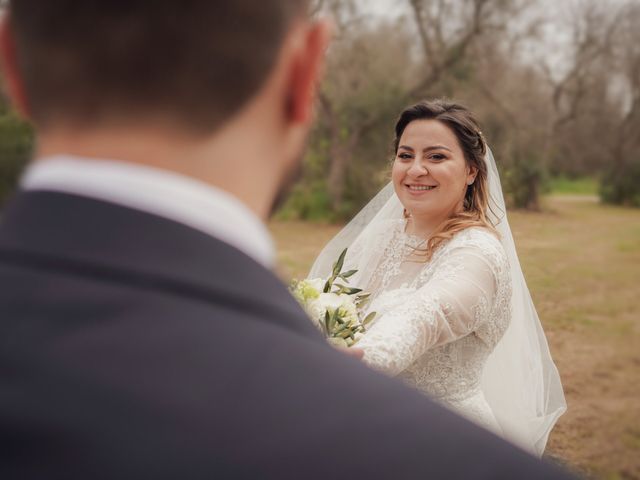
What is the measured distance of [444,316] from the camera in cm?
257

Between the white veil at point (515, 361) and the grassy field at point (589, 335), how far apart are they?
958 millimetres

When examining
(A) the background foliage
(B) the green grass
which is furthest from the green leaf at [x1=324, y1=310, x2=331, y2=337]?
(B) the green grass

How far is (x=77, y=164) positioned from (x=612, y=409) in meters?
6.77

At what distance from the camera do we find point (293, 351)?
2.03 ft

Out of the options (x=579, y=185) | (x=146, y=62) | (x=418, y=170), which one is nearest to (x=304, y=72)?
(x=146, y=62)

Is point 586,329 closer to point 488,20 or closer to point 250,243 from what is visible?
point 250,243

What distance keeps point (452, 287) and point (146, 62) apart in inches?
83.7

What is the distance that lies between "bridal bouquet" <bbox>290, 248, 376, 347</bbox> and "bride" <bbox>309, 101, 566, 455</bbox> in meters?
0.09

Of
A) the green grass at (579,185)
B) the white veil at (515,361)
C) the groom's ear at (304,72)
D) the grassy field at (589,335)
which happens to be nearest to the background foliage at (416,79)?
the green grass at (579,185)

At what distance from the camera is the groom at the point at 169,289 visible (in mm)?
543

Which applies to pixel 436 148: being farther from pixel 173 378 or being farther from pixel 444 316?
pixel 173 378

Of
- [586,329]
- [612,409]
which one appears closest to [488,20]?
[586,329]

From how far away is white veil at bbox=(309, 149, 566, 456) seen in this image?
11.3 ft

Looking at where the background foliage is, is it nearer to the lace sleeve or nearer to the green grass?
the green grass
